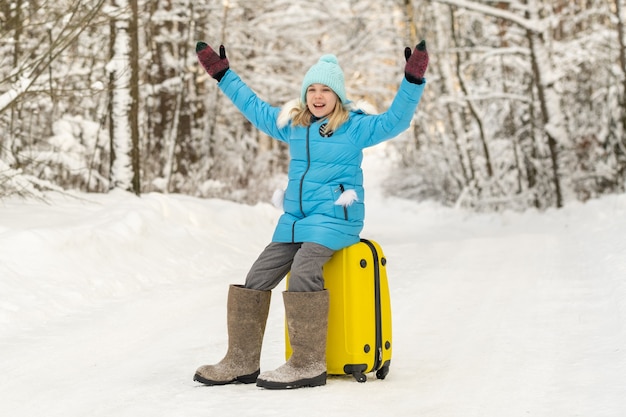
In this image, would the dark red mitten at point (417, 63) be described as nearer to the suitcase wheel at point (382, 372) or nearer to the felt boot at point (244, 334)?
the felt boot at point (244, 334)

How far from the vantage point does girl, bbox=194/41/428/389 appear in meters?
3.87

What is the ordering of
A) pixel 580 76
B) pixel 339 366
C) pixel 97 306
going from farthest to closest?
pixel 580 76, pixel 97 306, pixel 339 366

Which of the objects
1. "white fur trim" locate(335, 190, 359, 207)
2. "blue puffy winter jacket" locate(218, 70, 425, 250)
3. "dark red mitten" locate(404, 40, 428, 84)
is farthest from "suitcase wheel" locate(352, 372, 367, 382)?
"dark red mitten" locate(404, 40, 428, 84)

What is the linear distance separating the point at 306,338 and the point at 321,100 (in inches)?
47.6

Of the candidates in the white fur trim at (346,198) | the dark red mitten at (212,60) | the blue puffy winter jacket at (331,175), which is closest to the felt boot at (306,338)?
the blue puffy winter jacket at (331,175)

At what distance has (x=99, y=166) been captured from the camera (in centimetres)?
1362

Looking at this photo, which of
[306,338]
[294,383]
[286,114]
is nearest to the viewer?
[294,383]

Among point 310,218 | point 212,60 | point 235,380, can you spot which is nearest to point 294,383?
point 235,380

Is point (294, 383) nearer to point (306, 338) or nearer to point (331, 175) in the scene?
point (306, 338)

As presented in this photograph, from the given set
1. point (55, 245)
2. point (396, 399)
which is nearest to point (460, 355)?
point (396, 399)

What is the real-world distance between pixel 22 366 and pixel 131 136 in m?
7.22

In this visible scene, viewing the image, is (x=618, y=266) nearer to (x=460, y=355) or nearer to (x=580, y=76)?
(x=460, y=355)

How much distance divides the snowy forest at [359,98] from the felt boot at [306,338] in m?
7.01

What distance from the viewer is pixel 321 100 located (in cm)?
416
